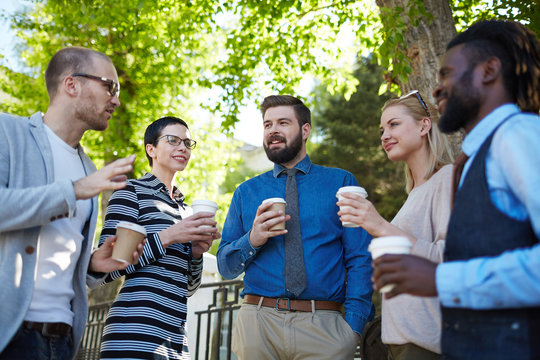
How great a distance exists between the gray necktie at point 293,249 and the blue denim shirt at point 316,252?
0.14ft

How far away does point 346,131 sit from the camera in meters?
17.9

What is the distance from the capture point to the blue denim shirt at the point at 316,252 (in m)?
3.13

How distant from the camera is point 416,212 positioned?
2.71 meters

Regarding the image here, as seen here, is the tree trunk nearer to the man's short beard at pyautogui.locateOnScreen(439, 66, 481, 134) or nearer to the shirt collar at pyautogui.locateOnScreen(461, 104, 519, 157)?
the man's short beard at pyautogui.locateOnScreen(439, 66, 481, 134)

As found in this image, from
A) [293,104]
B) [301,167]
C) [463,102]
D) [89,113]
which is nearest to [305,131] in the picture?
[293,104]

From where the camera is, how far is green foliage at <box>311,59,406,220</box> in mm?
16719

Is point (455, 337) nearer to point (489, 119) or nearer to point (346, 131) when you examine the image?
point (489, 119)

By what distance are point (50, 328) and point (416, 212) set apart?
2.00 metres

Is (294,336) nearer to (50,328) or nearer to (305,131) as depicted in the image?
(50,328)

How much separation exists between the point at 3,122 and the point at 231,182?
1063 inches

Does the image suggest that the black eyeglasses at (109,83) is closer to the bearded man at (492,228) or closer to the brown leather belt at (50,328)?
the brown leather belt at (50,328)

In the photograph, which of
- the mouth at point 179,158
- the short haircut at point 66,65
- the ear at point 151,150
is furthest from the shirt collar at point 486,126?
the ear at point 151,150

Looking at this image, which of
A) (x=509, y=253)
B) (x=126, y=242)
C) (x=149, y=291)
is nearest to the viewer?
(x=509, y=253)

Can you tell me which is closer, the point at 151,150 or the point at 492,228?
the point at 492,228
